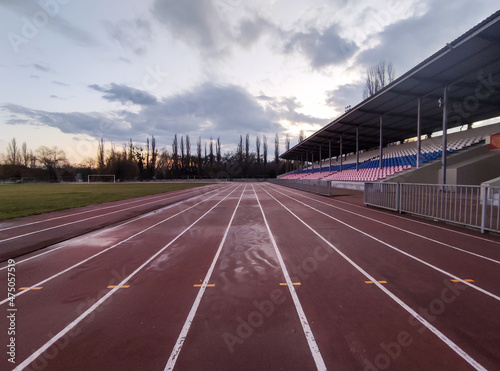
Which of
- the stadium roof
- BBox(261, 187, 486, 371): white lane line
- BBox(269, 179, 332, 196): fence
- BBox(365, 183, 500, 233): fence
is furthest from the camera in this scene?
BBox(269, 179, 332, 196): fence

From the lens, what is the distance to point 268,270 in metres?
4.20

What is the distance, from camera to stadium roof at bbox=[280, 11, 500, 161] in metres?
11.0

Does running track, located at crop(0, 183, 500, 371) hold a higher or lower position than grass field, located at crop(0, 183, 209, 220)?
higher

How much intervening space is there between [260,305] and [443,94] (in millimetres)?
21093

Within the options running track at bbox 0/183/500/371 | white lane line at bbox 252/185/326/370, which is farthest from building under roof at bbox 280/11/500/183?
white lane line at bbox 252/185/326/370

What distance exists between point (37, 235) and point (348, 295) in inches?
330

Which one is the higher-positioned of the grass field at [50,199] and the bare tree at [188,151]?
the bare tree at [188,151]

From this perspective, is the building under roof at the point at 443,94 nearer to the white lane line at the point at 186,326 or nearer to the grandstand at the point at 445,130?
the grandstand at the point at 445,130

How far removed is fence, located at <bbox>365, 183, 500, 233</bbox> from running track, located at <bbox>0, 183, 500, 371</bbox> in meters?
1.04

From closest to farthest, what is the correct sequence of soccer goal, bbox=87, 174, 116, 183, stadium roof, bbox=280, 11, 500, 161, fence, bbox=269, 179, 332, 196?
stadium roof, bbox=280, 11, 500, 161 → fence, bbox=269, 179, 332, 196 → soccer goal, bbox=87, 174, 116, 183

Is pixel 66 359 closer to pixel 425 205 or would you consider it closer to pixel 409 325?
pixel 409 325

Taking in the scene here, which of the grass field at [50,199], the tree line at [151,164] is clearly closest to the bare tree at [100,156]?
the tree line at [151,164]

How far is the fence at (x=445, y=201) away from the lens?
6.57 m

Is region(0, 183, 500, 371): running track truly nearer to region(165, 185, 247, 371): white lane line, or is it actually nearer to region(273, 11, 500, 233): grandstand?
region(165, 185, 247, 371): white lane line
